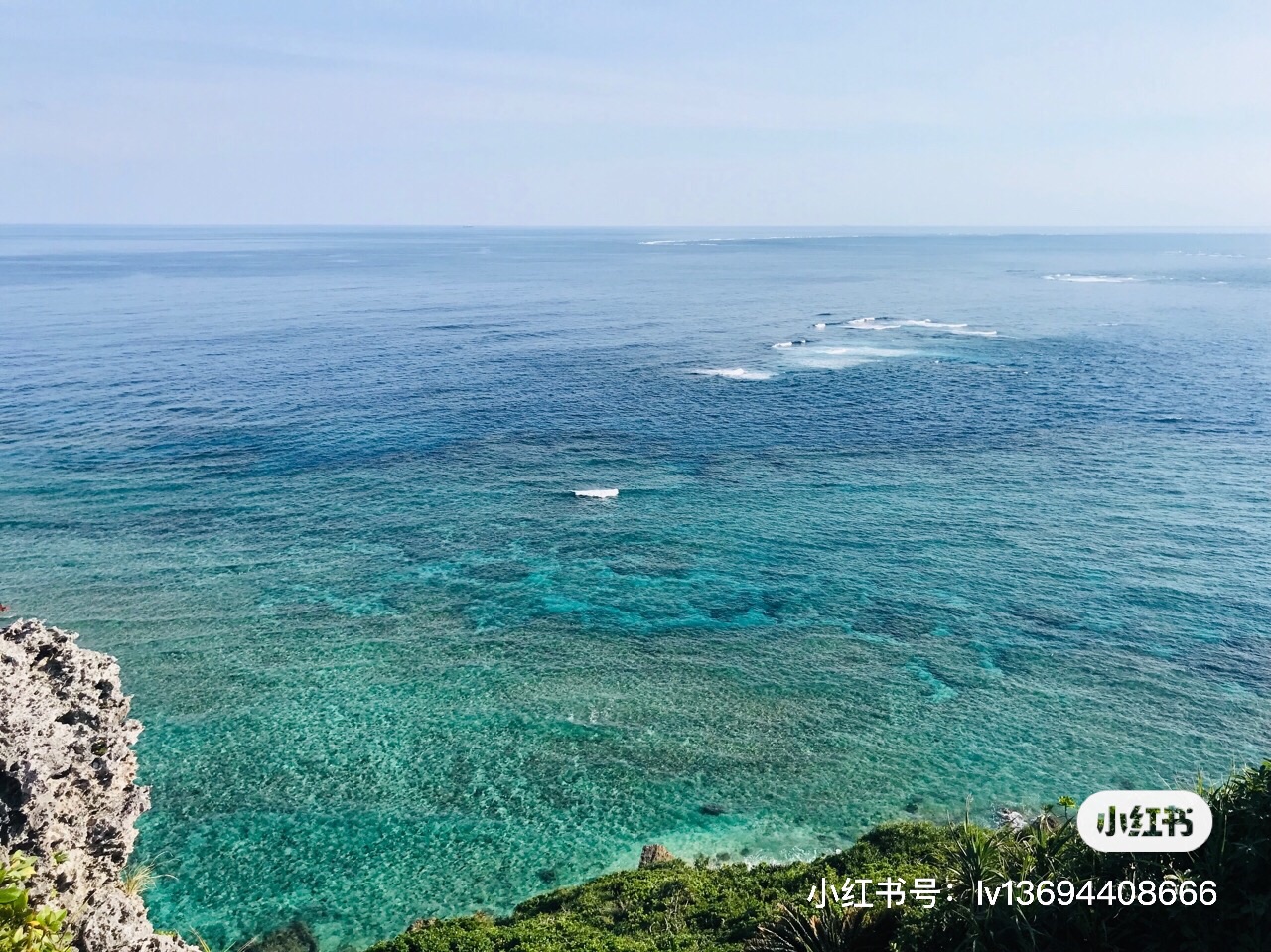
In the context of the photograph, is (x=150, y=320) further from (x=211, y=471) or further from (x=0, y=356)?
(x=211, y=471)

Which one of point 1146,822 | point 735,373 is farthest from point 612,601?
point 735,373

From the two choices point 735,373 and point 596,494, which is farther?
point 735,373

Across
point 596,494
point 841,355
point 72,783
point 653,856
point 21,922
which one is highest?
point 841,355

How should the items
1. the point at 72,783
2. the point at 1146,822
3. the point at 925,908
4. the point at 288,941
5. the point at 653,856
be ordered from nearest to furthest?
1. the point at 1146,822
2. the point at 925,908
3. the point at 72,783
4. the point at 288,941
5. the point at 653,856

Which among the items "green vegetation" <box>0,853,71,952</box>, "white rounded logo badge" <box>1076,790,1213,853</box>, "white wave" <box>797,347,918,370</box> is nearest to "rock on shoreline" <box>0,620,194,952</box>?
"green vegetation" <box>0,853,71,952</box>

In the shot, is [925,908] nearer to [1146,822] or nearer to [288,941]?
[1146,822]

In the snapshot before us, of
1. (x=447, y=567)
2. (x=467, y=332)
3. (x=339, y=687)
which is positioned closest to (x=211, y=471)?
(x=447, y=567)

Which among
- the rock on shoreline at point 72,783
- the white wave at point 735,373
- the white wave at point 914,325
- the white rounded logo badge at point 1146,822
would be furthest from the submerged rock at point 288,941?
the white wave at point 914,325
